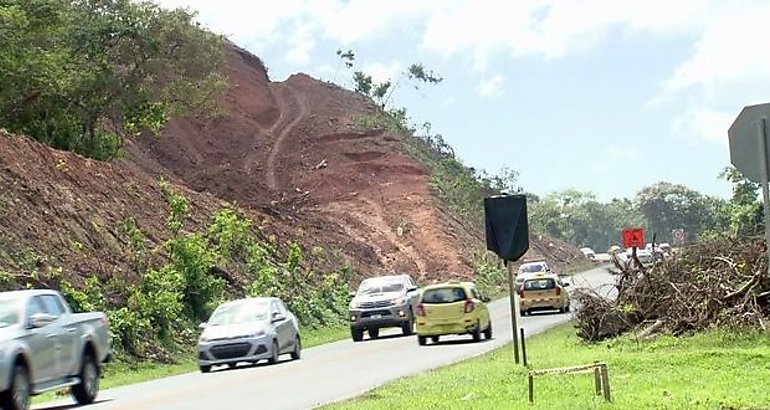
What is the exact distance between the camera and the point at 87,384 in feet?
70.0

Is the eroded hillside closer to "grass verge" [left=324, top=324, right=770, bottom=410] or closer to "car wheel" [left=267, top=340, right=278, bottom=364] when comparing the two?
"car wheel" [left=267, top=340, right=278, bottom=364]

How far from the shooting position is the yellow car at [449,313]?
108 ft

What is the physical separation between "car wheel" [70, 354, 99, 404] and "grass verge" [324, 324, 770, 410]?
500 cm

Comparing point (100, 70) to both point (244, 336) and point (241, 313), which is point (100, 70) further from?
point (244, 336)

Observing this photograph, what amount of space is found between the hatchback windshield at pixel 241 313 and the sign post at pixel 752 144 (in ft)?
61.0

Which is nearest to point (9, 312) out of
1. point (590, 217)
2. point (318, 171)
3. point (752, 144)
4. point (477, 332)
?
point (752, 144)

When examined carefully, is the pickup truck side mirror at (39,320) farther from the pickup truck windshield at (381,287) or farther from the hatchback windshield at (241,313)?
the pickup truck windshield at (381,287)

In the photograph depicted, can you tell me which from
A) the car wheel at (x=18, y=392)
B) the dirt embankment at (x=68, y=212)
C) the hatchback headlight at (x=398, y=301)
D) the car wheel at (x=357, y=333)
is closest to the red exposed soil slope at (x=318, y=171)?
the dirt embankment at (x=68, y=212)

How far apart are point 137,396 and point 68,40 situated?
32.6 meters

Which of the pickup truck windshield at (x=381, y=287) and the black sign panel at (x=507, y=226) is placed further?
the pickup truck windshield at (x=381, y=287)

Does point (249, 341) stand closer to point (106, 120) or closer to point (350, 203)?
point (106, 120)

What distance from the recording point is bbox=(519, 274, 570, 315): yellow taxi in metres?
45.1

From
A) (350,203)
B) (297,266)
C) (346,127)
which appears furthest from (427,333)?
(346,127)

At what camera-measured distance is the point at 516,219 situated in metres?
22.3
